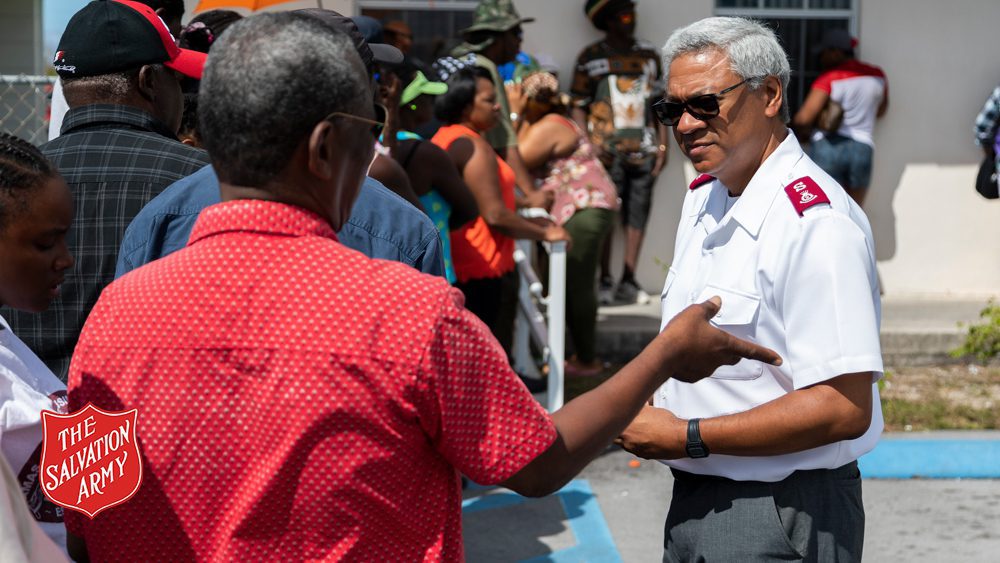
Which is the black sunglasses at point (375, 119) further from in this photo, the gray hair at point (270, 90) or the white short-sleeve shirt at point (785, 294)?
the white short-sleeve shirt at point (785, 294)

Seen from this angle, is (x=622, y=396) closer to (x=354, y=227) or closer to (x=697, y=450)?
(x=697, y=450)

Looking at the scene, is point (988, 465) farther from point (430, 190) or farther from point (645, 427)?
point (645, 427)

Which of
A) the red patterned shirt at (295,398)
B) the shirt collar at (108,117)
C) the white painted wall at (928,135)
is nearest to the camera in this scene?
the red patterned shirt at (295,398)

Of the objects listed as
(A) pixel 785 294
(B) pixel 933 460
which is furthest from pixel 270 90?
(B) pixel 933 460

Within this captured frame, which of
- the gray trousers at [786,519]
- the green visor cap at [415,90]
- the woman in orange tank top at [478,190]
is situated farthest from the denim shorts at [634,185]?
the gray trousers at [786,519]

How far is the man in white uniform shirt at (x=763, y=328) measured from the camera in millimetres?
2330

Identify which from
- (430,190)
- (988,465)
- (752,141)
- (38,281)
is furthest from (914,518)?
(38,281)

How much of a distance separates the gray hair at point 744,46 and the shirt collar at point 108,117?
130 cm

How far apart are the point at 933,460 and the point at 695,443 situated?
4.10 metres

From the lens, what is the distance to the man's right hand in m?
1.90

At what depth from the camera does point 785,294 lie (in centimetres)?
238

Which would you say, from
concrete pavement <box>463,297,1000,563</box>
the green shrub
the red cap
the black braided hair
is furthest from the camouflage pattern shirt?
the black braided hair

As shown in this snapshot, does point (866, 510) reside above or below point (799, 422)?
below

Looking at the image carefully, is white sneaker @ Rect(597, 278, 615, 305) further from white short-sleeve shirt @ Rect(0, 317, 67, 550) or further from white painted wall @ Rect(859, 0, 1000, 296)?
white short-sleeve shirt @ Rect(0, 317, 67, 550)
